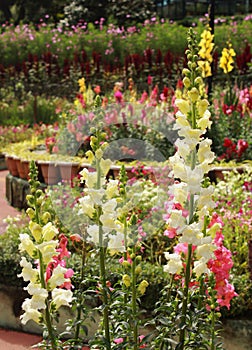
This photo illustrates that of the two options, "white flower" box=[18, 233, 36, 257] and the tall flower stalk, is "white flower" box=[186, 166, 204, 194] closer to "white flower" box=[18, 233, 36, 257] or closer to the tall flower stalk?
the tall flower stalk

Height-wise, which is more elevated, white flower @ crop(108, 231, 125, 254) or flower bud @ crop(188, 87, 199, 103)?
flower bud @ crop(188, 87, 199, 103)

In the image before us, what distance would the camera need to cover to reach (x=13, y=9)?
106 ft

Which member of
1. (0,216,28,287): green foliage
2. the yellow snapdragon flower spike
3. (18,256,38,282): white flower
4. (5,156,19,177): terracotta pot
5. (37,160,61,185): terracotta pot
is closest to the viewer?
(18,256,38,282): white flower

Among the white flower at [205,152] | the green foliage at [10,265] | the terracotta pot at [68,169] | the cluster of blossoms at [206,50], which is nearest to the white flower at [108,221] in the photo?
the white flower at [205,152]

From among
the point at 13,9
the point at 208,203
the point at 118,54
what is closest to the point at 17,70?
the point at 118,54

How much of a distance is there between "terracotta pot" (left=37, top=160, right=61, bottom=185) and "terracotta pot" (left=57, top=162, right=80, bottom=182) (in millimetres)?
62

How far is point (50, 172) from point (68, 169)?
0.24 metres

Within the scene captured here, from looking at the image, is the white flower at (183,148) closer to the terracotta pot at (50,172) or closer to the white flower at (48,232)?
the white flower at (48,232)

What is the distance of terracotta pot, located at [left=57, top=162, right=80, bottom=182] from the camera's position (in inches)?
250

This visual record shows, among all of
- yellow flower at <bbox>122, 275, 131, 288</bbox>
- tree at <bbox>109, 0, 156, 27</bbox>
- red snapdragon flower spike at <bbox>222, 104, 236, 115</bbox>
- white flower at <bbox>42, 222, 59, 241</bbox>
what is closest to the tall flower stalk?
yellow flower at <bbox>122, 275, 131, 288</bbox>

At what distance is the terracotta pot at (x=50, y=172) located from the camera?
259 inches

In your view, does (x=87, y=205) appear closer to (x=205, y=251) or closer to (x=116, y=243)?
(x=116, y=243)

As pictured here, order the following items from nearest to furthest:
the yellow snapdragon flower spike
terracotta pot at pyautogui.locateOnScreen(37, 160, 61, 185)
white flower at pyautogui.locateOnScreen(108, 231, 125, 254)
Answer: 1. white flower at pyautogui.locateOnScreen(108, 231, 125, 254)
2. terracotta pot at pyautogui.locateOnScreen(37, 160, 61, 185)
3. the yellow snapdragon flower spike

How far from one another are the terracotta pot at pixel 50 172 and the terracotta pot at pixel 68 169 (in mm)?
62
